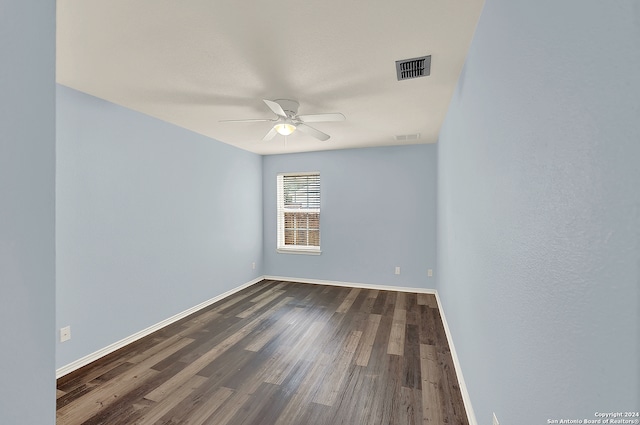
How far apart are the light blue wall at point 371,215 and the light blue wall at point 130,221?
1492 mm

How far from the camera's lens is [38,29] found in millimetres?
755

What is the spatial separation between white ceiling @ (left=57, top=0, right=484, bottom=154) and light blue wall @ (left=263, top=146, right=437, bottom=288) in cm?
171

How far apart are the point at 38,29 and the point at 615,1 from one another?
137 cm

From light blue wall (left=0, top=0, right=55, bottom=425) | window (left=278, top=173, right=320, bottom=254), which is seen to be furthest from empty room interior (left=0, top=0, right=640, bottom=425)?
window (left=278, top=173, right=320, bottom=254)

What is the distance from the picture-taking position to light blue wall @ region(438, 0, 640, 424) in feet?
1.65

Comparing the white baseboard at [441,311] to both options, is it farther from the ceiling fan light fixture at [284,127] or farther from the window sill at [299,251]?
the ceiling fan light fixture at [284,127]

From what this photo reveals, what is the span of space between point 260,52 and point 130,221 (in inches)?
91.5

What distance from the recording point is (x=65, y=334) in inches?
92.7

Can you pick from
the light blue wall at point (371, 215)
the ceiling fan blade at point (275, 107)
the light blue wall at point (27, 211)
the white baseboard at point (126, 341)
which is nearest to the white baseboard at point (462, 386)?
the light blue wall at point (371, 215)

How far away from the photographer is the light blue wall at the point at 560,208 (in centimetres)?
50

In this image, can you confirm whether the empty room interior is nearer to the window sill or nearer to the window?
the window sill

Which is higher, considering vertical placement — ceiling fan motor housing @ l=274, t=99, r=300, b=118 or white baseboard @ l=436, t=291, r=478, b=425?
ceiling fan motor housing @ l=274, t=99, r=300, b=118

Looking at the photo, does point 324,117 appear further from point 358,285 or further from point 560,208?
point 358,285

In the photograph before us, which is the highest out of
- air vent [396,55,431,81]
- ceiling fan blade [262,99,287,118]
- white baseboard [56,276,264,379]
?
air vent [396,55,431,81]
